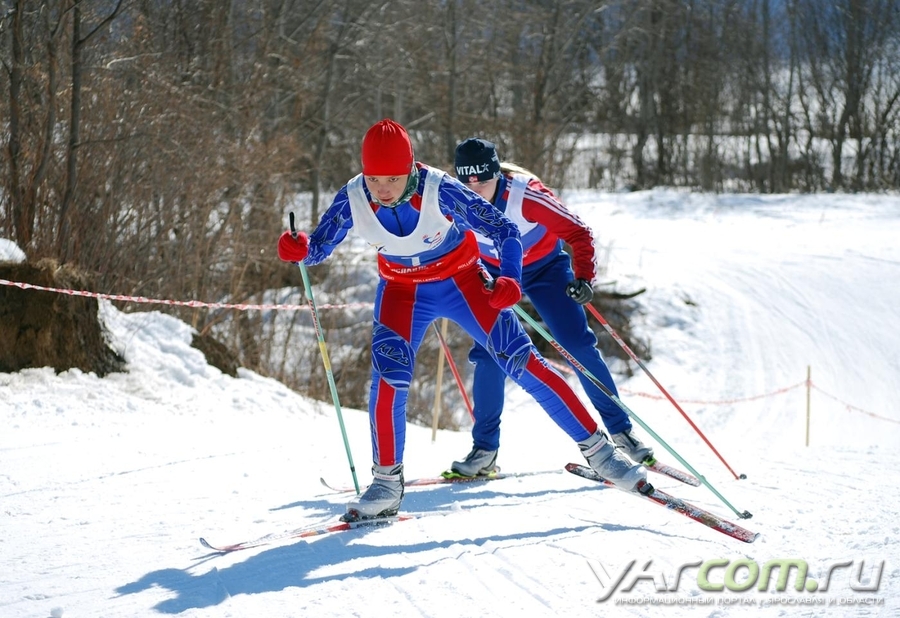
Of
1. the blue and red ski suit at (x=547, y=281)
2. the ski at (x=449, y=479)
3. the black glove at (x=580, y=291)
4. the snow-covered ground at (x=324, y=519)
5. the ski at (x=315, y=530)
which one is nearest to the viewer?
the snow-covered ground at (x=324, y=519)

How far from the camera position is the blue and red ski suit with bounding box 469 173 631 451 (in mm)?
4926

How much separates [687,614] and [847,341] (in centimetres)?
1264

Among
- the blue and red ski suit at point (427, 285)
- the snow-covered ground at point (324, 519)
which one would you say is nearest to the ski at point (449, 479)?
the snow-covered ground at point (324, 519)

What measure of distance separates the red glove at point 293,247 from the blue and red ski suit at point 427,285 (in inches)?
1.5

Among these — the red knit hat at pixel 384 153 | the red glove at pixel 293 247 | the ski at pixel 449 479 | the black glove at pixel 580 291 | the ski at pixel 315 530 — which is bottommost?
the ski at pixel 449 479

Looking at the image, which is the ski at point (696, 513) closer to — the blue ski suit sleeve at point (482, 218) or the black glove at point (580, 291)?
the black glove at point (580, 291)

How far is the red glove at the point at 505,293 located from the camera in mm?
4055

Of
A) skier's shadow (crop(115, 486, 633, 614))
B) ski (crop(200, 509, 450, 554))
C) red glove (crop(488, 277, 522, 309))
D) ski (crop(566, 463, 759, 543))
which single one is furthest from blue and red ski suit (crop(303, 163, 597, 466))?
skier's shadow (crop(115, 486, 633, 614))

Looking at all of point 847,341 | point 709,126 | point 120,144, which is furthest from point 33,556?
point 709,126

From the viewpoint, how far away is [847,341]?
46.9ft

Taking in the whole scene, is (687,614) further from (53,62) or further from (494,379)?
(53,62)

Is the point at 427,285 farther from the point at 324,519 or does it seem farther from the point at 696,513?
the point at 696,513

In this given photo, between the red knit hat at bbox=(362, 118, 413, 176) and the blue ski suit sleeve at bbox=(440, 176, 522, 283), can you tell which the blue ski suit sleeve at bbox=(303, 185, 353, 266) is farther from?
the blue ski suit sleeve at bbox=(440, 176, 522, 283)

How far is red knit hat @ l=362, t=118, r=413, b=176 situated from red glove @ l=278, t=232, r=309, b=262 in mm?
539
